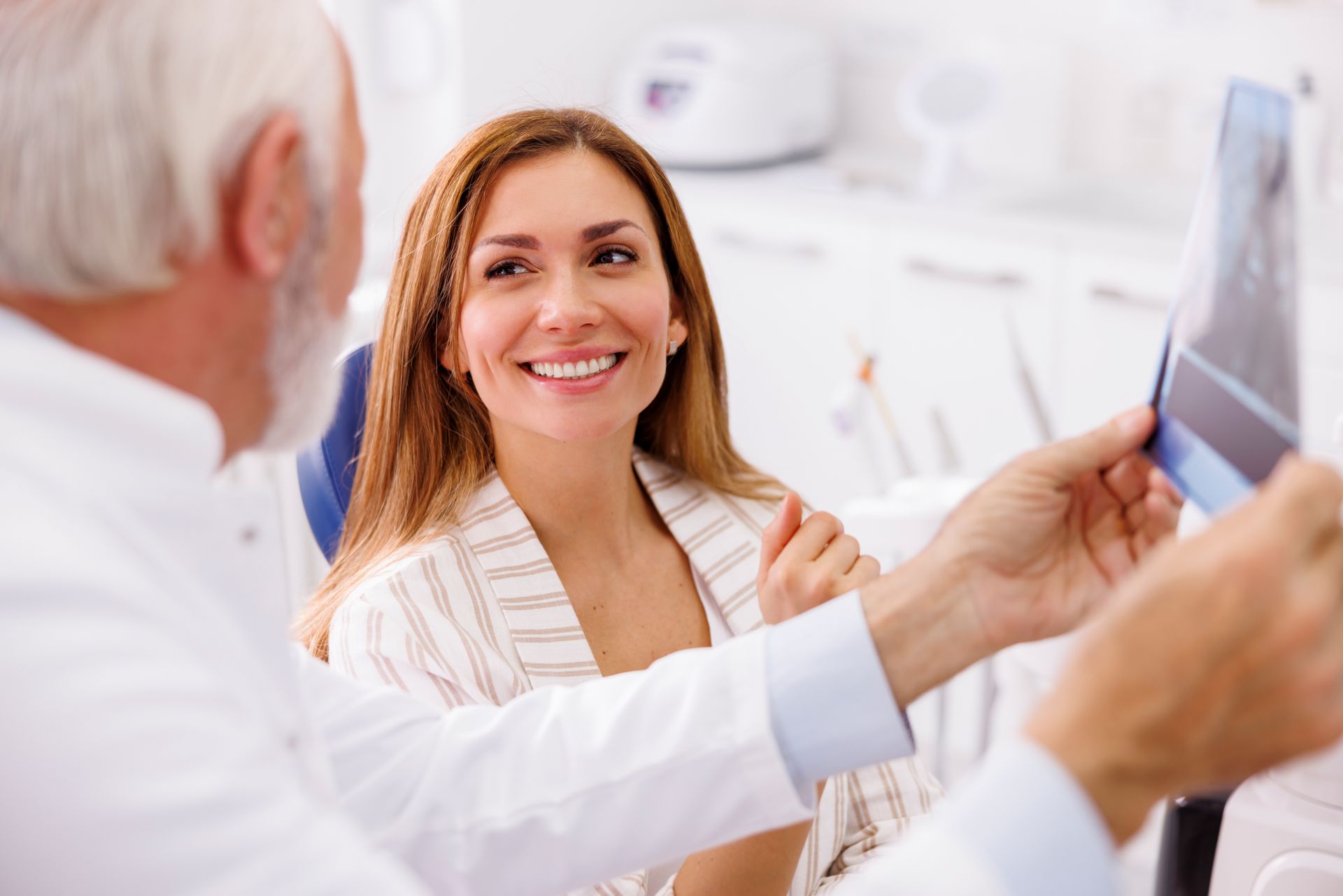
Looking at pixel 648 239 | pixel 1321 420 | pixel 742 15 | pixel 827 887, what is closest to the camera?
pixel 827 887

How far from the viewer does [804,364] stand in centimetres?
329

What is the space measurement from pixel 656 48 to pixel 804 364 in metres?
0.90

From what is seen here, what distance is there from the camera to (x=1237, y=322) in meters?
0.84

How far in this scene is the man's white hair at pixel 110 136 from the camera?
75cm

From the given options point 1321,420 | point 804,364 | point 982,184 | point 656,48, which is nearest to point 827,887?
point 1321,420

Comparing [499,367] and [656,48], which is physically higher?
[656,48]

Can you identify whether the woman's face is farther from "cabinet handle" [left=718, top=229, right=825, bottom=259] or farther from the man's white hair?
"cabinet handle" [left=718, top=229, right=825, bottom=259]

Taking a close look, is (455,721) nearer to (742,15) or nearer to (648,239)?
(648,239)

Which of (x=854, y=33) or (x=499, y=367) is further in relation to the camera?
(x=854, y=33)

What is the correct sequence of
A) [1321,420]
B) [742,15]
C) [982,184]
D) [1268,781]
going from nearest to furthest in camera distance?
[1268,781] → [1321,420] → [982,184] → [742,15]

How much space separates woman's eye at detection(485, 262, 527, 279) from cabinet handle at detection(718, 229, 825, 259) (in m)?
1.76

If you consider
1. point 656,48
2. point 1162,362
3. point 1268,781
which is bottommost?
point 1268,781

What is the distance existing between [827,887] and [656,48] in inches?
101

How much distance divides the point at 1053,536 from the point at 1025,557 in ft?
0.09
